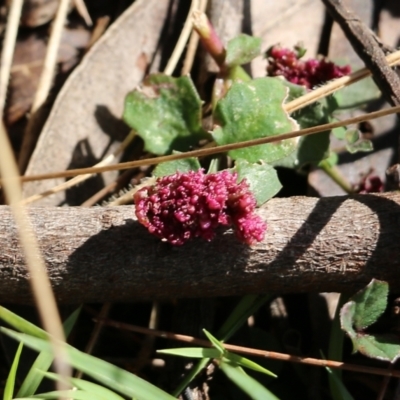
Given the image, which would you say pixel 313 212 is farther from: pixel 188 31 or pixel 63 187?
pixel 188 31

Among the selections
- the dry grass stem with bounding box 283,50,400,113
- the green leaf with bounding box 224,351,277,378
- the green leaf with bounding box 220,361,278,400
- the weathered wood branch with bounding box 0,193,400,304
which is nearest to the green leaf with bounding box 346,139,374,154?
the dry grass stem with bounding box 283,50,400,113

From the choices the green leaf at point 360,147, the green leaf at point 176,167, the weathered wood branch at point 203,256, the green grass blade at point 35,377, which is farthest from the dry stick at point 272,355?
the green leaf at point 360,147

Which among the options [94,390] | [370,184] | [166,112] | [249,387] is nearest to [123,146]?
[166,112]

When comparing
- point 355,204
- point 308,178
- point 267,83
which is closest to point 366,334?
point 355,204

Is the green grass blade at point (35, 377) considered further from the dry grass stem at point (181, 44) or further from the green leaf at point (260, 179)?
the dry grass stem at point (181, 44)

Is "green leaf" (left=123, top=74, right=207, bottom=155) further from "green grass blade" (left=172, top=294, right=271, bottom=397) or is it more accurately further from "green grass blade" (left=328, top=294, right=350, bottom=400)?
"green grass blade" (left=328, top=294, right=350, bottom=400)
